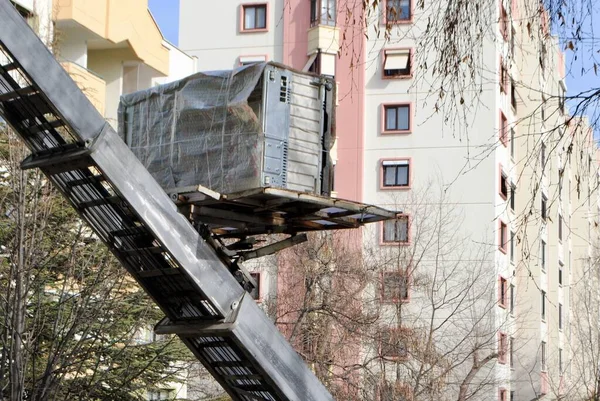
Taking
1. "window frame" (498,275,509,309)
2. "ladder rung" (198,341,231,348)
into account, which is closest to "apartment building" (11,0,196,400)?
"ladder rung" (198,341,231,348)

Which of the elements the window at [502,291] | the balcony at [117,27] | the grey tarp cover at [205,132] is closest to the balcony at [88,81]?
the balcony at [117,27]

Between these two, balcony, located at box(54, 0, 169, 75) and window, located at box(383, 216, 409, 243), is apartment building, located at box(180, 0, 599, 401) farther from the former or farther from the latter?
balcony, located at box(54, 0, 169, 75)

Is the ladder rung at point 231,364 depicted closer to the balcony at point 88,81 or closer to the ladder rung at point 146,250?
the ladder rung at point 146,250

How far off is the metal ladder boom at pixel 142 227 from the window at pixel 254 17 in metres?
40.9

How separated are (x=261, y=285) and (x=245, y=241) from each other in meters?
33.9

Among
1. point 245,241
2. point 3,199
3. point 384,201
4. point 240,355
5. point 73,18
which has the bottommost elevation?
point 240,355

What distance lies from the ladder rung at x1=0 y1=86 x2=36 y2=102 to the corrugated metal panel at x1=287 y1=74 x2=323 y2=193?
8.87 feet

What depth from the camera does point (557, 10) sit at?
324 inches

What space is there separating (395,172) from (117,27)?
2087cm

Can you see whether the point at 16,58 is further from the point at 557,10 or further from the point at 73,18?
the point at 73,18

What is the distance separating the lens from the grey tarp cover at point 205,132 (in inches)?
447

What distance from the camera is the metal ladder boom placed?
1001cm

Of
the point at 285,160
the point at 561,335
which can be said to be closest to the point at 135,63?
the point at 285,160

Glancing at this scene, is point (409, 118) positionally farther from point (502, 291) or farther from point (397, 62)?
point (502, 291)
